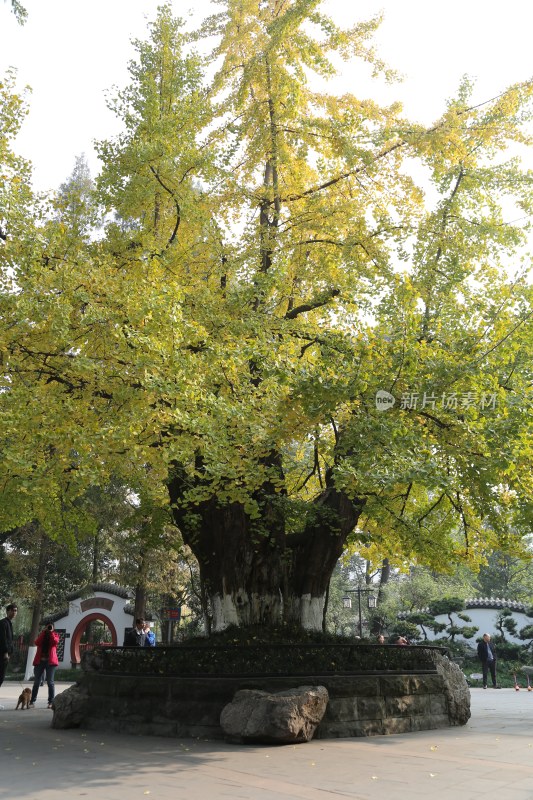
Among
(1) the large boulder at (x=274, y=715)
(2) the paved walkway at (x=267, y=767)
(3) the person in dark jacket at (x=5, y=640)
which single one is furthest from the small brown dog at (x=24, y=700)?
(1) the large boulder at (x=274, y=715)

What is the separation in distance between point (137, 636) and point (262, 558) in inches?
145

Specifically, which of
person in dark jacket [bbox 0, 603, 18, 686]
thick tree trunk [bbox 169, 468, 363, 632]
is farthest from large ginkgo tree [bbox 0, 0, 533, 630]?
person in dark jacket [bbox 0, 603, 18, 686]

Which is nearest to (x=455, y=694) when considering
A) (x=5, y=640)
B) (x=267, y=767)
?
(x=267, y=767)

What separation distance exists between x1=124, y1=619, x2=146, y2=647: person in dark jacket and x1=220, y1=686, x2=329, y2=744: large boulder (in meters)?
5.09

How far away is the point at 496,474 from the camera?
835 centimetres

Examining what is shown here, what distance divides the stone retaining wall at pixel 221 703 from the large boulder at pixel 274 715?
41 cm

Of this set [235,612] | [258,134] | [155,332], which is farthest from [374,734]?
[258,134]

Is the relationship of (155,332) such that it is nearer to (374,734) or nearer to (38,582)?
(374,734)

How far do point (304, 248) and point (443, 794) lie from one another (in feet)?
30.6

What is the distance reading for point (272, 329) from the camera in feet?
34.3

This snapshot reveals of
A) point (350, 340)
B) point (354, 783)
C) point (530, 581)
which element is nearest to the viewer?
point (354, 783)

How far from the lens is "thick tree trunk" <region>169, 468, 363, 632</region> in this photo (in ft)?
35.9

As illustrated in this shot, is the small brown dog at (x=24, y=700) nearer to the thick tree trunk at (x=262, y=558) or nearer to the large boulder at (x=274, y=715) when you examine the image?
the thick tree trunk at (x=262, y=558)

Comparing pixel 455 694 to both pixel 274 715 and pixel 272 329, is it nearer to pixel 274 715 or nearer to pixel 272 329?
pixel 274 715
